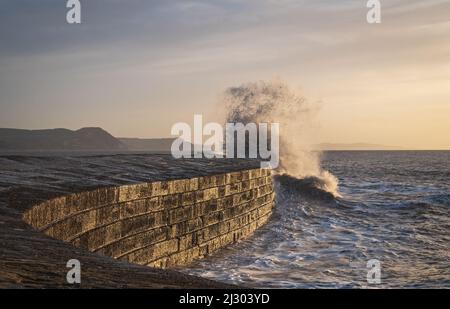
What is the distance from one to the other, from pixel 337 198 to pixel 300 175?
4109 mm

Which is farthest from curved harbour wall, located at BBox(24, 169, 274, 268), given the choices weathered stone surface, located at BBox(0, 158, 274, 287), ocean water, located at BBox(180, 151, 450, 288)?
ocean water, located at BBox(180, 151, 450, 288)

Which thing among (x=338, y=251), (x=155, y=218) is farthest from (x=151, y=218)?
(x=338, y=251)

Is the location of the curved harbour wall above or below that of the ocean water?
above

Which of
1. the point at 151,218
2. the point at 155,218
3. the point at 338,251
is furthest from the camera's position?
the point at 338,251

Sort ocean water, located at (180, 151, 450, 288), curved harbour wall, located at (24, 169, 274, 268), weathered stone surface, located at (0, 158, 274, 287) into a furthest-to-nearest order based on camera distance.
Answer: ocean water, located at (180, 151, 450, 288) < curved harbour wall, located at (24, 169, 274, 268) < weathered stone surface, located at (0, 158, 274, 287)

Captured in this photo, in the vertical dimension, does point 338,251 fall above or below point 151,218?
below

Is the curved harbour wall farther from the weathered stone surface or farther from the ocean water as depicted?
the ocean water

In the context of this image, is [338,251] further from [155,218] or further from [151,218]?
[151,218]

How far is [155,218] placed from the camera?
8.23 metres

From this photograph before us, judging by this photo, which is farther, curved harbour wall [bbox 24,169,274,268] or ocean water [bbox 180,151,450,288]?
ocean water [bbox 180,151,450,288]

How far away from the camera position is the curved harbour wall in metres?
5.91

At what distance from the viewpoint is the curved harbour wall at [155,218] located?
5.91 m
